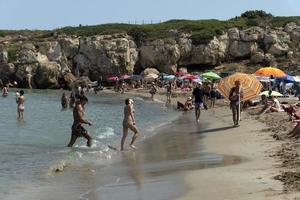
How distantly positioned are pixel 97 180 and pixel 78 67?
59.8 meters

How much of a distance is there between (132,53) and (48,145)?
50595 mm

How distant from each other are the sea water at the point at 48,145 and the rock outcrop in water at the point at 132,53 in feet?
110

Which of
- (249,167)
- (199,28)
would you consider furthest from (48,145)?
(199,28)

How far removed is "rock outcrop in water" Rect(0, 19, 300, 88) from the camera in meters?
66.3

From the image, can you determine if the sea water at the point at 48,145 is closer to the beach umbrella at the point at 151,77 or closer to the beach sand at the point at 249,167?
the beach sand at the point at 249,167

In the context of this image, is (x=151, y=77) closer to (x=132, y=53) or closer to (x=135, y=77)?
(x=135, y=77)

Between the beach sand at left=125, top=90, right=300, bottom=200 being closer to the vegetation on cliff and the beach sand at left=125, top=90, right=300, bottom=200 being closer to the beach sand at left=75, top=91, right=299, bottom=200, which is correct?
the beach sand at left=75, top=91, right=299, bottom=200

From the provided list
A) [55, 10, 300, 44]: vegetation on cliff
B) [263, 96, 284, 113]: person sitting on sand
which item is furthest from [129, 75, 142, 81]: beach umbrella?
[263, 96, 284, 113]: person sitting on sand

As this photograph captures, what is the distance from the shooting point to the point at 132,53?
69188mm

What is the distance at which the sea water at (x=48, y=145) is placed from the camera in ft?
42.2

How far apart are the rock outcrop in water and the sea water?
33608 millimetres

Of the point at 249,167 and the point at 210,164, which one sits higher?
the point at 249,167

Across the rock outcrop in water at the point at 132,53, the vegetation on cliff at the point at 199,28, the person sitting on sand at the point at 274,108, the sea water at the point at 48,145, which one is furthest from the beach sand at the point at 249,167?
the vegetation on cliff at the point at 199,28

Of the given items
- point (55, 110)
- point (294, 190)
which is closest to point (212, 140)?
point (294, 190)
